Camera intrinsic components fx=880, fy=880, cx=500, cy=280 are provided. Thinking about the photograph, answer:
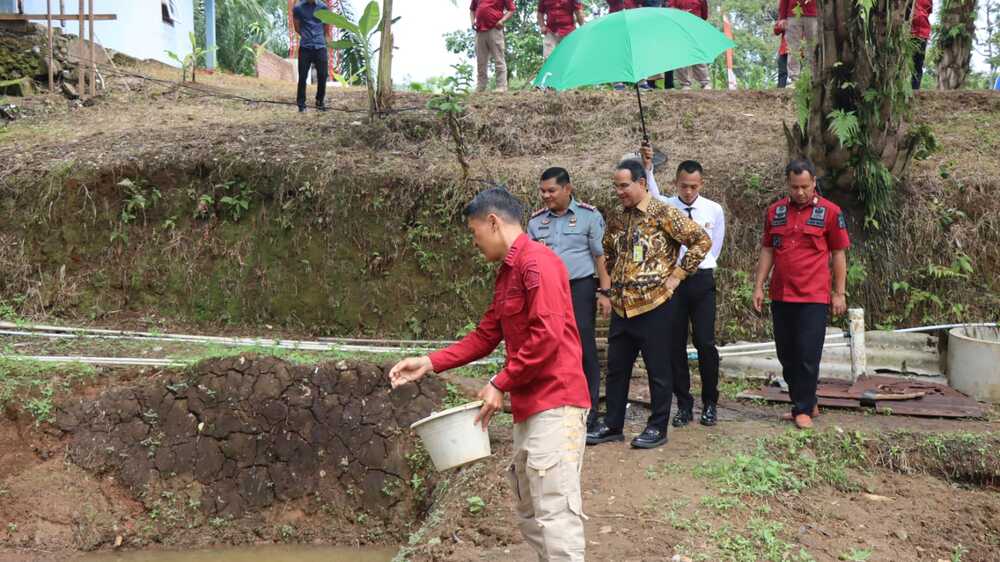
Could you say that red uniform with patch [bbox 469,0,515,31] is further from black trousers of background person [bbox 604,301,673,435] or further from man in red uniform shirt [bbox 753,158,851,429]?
black trousers of background person [bbox 604,301,673,435]

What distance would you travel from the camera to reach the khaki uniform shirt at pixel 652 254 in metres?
5.08

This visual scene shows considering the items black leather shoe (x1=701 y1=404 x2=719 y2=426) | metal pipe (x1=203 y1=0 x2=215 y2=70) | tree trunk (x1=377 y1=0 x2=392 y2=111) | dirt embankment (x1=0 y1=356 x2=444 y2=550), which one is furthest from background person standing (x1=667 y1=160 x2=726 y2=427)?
metal pipe (x1=203 y1=0 x2=215 y2=70)

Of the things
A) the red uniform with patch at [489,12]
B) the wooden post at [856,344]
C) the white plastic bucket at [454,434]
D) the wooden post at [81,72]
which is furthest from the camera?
the wooden post at [81,72]

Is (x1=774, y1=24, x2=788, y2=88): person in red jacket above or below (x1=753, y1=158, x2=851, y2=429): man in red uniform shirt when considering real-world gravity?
above

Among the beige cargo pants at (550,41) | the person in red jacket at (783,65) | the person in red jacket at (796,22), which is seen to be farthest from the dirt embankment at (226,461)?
the person in red jacket at (783,65)

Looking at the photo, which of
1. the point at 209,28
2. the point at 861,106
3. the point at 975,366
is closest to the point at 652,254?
the point at 975,366

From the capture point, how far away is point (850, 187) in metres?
7.92

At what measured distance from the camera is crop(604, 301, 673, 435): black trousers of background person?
16.7ft

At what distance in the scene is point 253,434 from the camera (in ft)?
21.7

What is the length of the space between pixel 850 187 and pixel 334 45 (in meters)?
5.43

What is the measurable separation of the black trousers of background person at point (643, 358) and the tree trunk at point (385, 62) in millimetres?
5453

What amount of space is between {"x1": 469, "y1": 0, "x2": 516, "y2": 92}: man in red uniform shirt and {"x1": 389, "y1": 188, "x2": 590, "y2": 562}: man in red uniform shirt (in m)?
7.87

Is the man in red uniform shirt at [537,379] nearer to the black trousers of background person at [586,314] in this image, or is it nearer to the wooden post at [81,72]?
the black trousers of background person at [586,314]

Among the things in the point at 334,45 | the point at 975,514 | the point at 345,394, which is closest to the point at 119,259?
the point at 334,45
